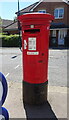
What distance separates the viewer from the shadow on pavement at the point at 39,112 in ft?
9.15

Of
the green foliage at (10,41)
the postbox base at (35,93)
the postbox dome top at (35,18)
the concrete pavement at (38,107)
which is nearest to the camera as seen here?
the postbox dome top at (35,18)

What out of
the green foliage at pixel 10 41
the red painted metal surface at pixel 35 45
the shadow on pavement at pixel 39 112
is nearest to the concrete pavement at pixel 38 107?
the shadow on pavement at pixel 39 112

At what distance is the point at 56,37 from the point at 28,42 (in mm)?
17089

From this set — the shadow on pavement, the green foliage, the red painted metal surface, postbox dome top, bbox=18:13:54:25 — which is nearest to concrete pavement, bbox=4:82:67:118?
the shadow on pavement

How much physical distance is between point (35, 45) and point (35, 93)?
1.17 metres

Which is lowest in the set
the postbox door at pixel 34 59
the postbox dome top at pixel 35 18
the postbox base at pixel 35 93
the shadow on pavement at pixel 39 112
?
the shadow on pavement at pixel 39 112

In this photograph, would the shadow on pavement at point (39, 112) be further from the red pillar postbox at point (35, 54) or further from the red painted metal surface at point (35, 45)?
the red painted metal surface at point (35, 45)

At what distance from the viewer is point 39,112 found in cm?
295

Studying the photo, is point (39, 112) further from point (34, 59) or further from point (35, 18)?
point (35, 18)

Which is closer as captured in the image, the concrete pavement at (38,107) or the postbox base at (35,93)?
the concrete pavement at (38,107)

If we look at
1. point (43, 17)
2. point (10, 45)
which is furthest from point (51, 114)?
point (10, 45)

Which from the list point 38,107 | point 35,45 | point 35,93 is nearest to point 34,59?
point 35,45

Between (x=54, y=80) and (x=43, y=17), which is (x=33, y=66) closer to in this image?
(x=43, y=17)

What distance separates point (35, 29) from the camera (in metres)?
2.88
